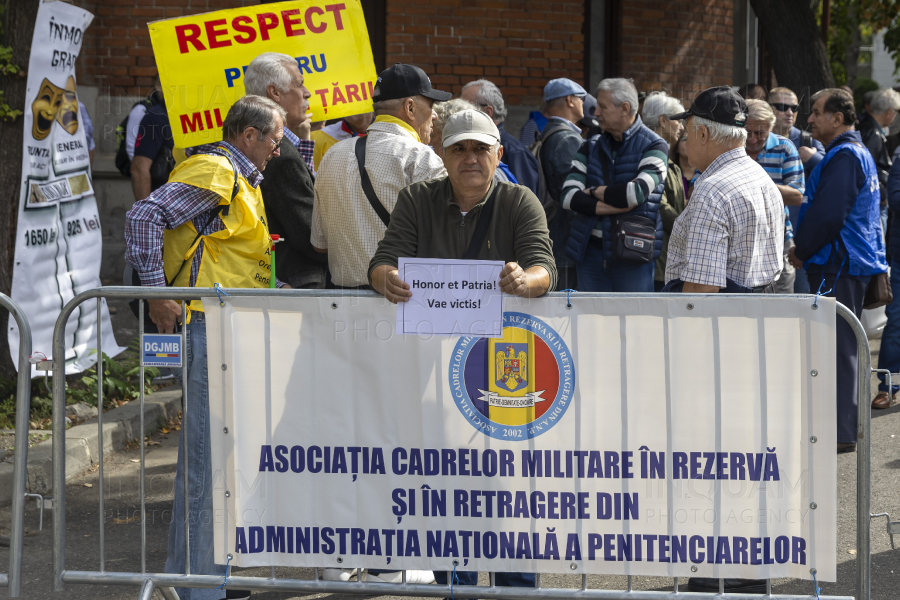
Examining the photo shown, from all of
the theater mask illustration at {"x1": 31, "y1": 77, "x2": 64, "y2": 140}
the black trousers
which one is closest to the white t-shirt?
the theater mask illustration at {"x1": 31, "y1": 77, "x2": 64, "y2": 140}

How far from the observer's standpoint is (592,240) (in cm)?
608

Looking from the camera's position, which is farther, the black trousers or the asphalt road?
the black trousers

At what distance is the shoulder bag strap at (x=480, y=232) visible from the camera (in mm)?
3578

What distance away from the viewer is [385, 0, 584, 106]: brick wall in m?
10.9

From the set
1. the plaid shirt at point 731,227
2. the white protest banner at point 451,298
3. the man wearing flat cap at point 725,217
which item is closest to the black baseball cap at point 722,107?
the man wearing flat cap at point 725,217

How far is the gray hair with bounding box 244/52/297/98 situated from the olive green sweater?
139cm

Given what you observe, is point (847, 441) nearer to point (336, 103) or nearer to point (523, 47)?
point (336, 103)

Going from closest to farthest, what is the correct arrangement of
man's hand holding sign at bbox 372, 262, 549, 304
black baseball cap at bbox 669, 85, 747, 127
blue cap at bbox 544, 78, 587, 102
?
man's hand holding sign at bbox 372, 262, 549, 304, black baseball cap at bbox 669, 85, 747, 127, blue cap at bbox 544, 78, 587, 102

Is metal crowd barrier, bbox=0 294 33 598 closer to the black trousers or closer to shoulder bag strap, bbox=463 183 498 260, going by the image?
shoulder bag strap, bbox=463 183 498 260

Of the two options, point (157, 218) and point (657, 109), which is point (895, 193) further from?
point (157, 218)

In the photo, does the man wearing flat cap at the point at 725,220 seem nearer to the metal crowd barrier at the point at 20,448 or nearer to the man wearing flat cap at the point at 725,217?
the man wearing flat cap at the point at 725,217

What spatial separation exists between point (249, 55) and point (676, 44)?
8.33 metres

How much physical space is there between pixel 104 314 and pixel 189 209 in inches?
155

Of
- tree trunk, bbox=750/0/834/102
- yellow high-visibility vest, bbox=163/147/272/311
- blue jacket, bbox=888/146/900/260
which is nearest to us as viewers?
yellow high-visibility vest, bbox=163/147/272/311
